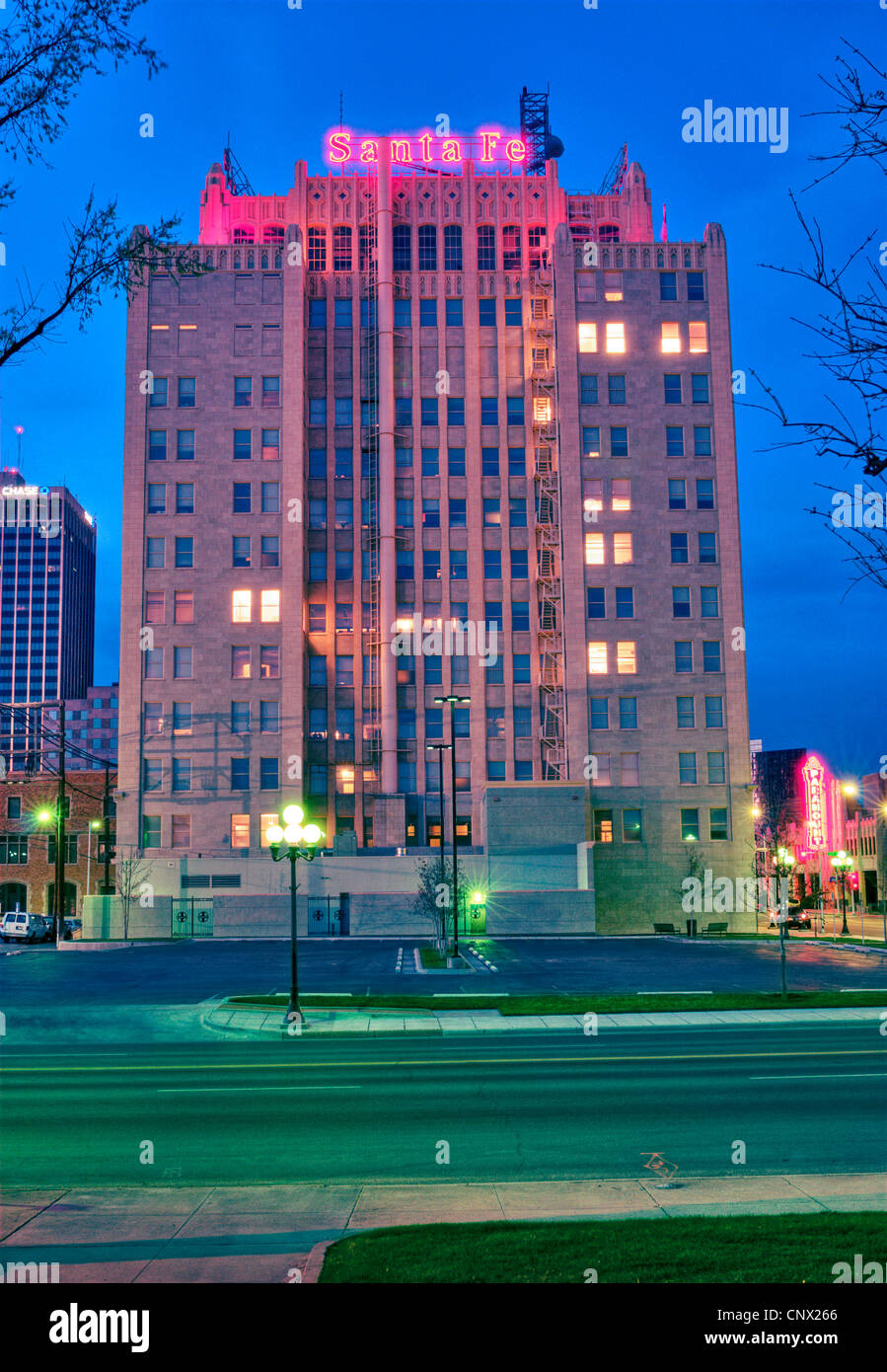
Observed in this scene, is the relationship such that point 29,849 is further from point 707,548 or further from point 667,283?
point 667,283

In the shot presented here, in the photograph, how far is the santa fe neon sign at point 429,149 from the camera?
87375 mm

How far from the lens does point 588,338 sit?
269 feet

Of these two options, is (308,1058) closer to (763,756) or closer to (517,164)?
(517,164)

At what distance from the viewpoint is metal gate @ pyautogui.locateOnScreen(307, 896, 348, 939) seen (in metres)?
70.0

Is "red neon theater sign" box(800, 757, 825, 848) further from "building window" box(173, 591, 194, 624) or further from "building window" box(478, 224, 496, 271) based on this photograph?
"building window" box(173, 591, 194, 624)

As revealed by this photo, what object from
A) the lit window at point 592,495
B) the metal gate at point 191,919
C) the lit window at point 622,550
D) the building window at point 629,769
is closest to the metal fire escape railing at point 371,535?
the lit window at point 592,495

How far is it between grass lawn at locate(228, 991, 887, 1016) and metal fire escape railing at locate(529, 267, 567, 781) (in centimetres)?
5008

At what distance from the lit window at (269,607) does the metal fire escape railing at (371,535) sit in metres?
7.21

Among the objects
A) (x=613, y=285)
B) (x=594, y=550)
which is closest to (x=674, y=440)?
(x=594, y=550)

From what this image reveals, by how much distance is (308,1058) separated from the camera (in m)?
20.9

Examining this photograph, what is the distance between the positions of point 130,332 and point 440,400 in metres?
23.6

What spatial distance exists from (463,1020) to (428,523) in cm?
6111

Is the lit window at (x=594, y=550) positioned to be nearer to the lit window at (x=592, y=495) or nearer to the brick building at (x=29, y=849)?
the lit window at (x=592, y=495)
